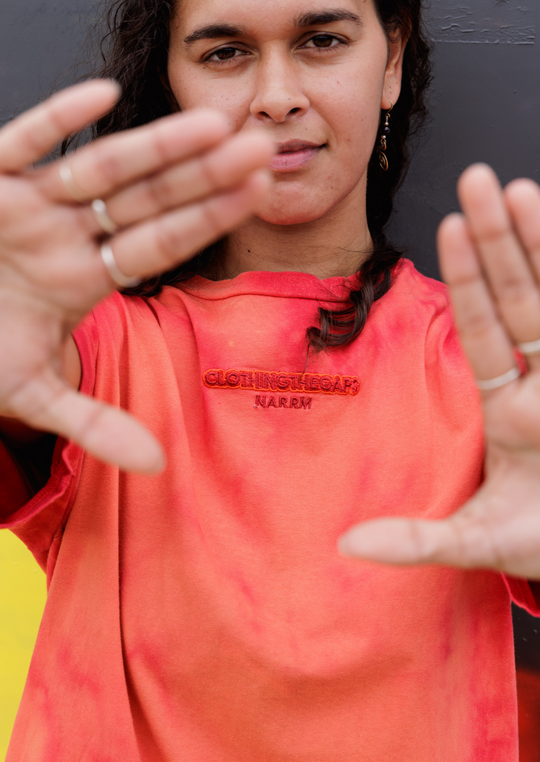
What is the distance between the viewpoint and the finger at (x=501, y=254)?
0.68m

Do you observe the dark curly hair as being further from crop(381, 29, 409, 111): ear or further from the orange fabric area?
the orange fabric area

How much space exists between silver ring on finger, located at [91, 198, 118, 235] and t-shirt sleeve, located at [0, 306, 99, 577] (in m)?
0.27

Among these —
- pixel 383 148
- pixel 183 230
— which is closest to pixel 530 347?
pixel 183 230

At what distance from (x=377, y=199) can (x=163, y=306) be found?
66cm

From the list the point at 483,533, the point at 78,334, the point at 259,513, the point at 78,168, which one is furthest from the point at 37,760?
the point at 78,168

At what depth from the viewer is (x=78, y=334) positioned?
3.11 ft

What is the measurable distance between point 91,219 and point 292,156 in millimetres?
534

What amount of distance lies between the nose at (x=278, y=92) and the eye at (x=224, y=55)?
57 millimetres

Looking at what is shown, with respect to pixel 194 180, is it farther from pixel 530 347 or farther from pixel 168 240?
pixel 530 347

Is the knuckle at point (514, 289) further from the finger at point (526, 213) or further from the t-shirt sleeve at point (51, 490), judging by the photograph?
the t-shirt sleeve at point (51, 490)

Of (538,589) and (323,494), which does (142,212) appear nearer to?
(323,494)

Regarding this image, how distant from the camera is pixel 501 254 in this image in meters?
0.70

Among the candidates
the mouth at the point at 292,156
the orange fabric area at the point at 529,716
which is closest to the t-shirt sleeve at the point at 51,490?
the mouth at the point at 292,156

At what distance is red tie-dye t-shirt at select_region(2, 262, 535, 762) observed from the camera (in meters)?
1.04
